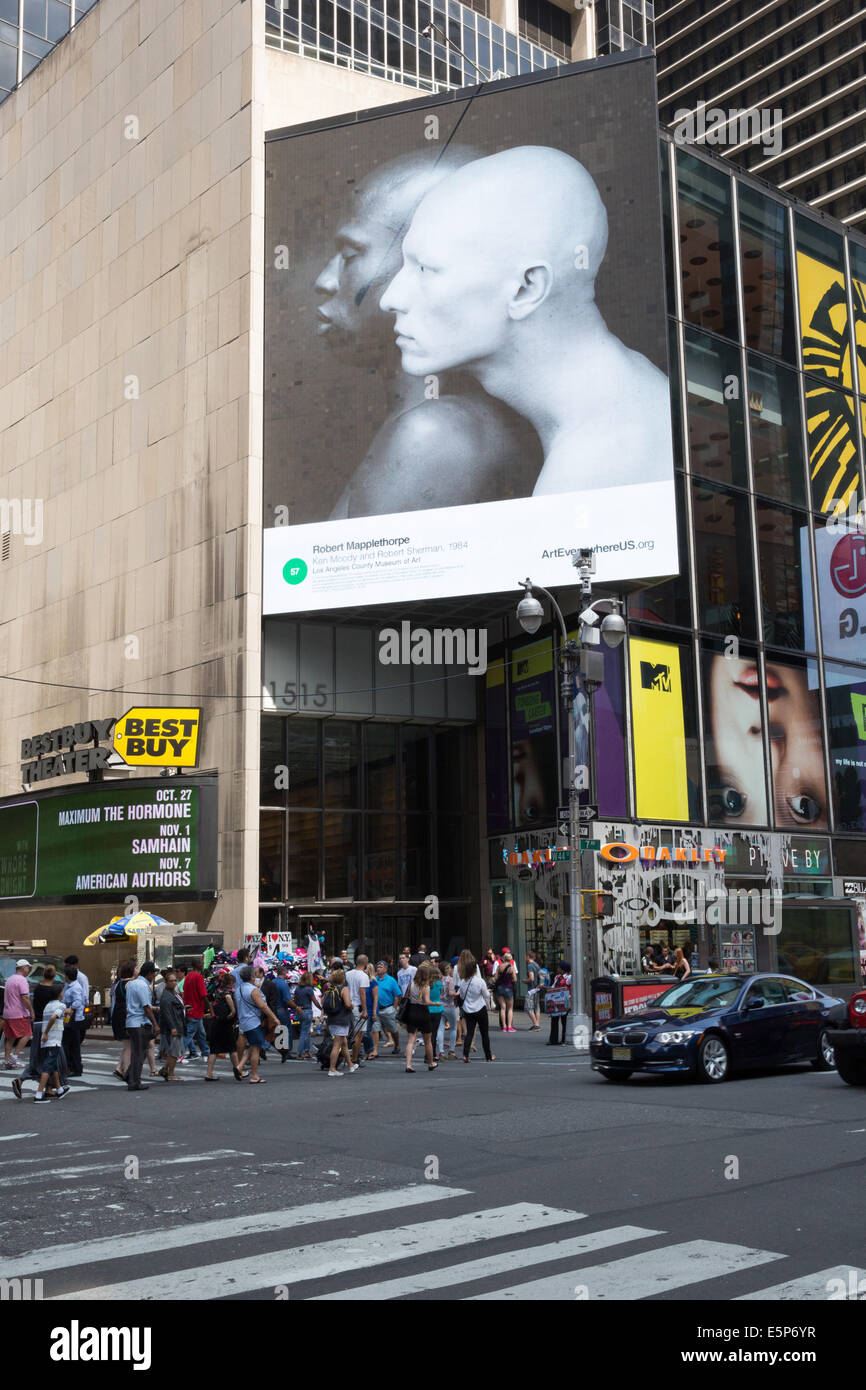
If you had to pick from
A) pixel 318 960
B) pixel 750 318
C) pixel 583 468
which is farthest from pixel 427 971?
pixel 750 318

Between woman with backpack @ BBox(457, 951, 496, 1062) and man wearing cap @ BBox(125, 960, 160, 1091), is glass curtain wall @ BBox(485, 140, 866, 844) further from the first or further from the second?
man wearing cap @ BBox(125, 960, 160, 1091)

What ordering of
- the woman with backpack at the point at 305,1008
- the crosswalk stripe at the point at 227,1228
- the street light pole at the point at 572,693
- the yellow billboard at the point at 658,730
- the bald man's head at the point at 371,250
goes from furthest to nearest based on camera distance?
1. the bald man's head at the point at 371,250
2. the yellow billboard at the point at 658,730
3. the street light pole at the point at 572,693
4. the woman with backpack at the point at 305,1008
5. the crosswalk stripe at the point at 227,1228

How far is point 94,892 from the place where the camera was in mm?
37938

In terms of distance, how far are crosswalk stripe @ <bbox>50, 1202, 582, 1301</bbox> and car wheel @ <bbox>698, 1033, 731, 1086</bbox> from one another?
26.1 ft

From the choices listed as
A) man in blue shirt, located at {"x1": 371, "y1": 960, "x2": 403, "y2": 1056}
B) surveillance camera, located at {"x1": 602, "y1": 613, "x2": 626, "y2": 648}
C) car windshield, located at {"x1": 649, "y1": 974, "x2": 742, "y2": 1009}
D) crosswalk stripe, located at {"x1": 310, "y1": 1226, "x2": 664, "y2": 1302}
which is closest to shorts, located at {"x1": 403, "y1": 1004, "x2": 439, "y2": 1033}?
man in blue shirt, located at {"x1": 371, "y1": 960, "x2": 403, "y2": 1056}

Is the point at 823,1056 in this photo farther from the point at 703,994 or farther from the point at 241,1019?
the point at 241,1019

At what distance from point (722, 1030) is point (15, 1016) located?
1122 centimetres

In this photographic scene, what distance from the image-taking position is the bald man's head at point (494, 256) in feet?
116

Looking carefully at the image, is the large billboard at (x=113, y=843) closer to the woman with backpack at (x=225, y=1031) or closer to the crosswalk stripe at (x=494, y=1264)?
the woman with backpack at (x=225, y=1031)

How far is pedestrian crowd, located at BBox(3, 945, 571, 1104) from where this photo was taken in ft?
57.6

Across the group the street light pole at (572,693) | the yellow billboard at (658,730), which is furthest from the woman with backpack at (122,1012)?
the yellow billboard at (658,730)

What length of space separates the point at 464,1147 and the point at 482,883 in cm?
2884
